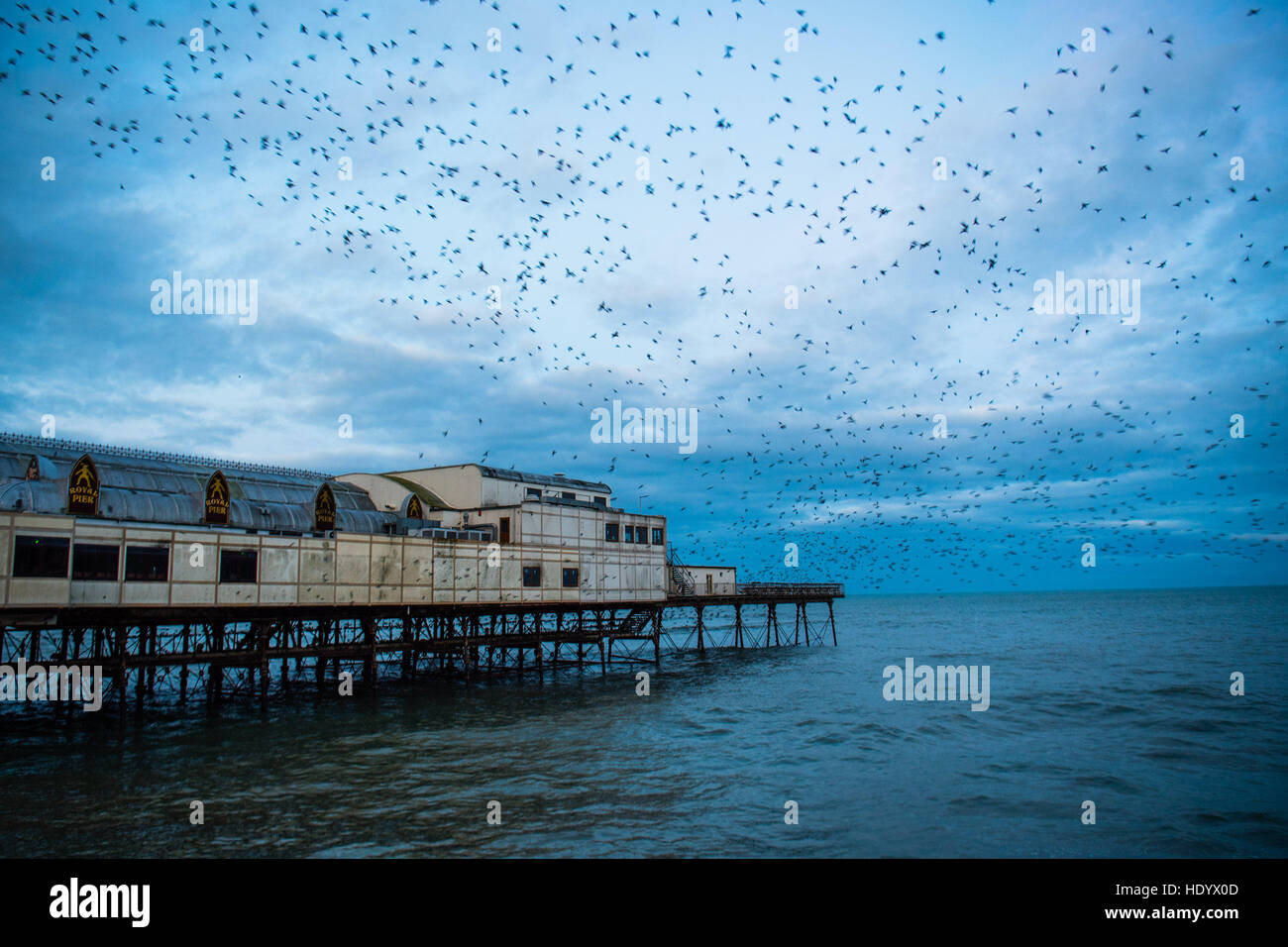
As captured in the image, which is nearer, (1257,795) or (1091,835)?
(1091,835)

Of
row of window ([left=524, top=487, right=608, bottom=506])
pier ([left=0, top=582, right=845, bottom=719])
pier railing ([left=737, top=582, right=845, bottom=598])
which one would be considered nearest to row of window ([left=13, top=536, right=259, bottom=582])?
pier ([left=0, top=582, right=845, bottom=719])

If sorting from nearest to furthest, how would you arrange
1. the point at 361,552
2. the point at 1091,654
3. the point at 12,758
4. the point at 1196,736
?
the point at 12,758
the point at 1196,736
the point at 361,552
the point at 1091,654

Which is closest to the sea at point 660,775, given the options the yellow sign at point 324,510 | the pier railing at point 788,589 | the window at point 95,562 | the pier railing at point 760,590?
the window at point 95,562

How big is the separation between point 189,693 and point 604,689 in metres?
21.9

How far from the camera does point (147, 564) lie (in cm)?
2770

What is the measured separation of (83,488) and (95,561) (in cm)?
266

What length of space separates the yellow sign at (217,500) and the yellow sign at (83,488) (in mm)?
4225

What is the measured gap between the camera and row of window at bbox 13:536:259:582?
24469mm

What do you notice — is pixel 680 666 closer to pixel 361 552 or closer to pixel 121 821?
pixel 361 552

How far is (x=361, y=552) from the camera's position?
34.9 metres

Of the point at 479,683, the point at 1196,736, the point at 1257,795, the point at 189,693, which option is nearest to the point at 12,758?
the point at 189,693

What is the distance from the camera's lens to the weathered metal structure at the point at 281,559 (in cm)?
2645
